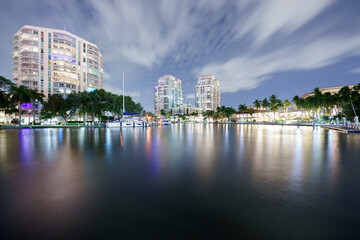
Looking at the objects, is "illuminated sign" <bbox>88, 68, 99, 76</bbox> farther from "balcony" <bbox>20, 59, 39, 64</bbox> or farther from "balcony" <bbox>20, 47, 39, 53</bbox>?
"balcony" <bbox>20, 47, 39, 53</bbox>

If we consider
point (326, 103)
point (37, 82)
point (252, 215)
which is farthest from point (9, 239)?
point (37, 82)

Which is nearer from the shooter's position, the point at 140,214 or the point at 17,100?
the point at 140,214

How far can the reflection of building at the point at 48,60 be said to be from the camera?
80.8 metres

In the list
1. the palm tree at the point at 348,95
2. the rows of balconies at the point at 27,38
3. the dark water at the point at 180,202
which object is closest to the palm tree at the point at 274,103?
the palm tree at the point at 348,95

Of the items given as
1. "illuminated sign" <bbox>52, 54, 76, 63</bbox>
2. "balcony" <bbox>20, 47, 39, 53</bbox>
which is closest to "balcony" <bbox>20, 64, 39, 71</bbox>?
"balcony" <bbox>20, 47, 39, 53</bbox>

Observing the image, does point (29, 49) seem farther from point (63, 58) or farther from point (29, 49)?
Result: point (63, 58)

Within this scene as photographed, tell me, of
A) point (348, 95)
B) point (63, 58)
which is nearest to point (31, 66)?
point (63, 58)

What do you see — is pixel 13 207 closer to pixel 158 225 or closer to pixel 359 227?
pixel 158 225

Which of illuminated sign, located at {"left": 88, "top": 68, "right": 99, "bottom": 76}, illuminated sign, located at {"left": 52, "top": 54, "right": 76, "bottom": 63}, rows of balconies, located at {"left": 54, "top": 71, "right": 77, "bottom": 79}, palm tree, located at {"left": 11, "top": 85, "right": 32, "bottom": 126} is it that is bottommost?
palm tree, located at {"left": 11, "top": 85, "right": 32, "bottom": 126}

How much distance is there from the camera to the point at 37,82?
267ft

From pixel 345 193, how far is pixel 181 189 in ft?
13.3

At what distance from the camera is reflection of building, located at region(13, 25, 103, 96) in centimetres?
8075

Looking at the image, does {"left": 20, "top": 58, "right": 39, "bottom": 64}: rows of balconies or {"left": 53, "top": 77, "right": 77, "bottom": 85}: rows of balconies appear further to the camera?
{"left": 53, "top": 77, "right": 77, "bottom": 85}: rows of balconies

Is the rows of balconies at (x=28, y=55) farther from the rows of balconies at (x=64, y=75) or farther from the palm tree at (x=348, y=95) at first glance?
the palm tree at (x=348, y=95)
